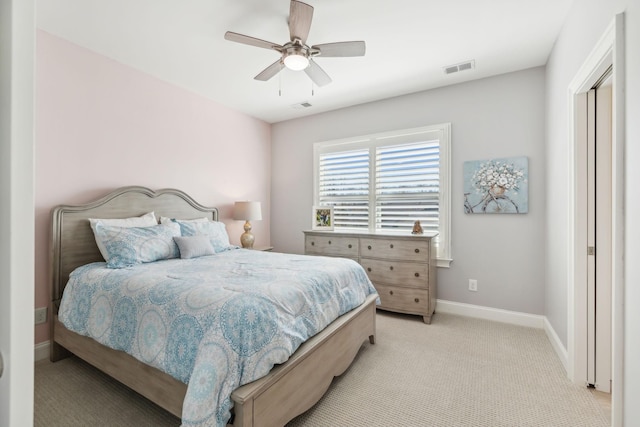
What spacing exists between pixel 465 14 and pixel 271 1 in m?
1.46

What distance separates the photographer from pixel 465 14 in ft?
7.73

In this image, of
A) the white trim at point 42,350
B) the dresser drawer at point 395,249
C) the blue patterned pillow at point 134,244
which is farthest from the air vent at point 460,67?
the white trim at point 42,350

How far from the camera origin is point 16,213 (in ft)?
1.51

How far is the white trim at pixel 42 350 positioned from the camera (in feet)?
8.25

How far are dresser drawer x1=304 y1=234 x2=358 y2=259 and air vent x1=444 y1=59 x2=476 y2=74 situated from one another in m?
2.07

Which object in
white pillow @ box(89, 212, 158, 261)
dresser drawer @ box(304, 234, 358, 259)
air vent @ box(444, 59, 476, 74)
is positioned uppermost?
air vent @ box(444, 59, 476, 74)

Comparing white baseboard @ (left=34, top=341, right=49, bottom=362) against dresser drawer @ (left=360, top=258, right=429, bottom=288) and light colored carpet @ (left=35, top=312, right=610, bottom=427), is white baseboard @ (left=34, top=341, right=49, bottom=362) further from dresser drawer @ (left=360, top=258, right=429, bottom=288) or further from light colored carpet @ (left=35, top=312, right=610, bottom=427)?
dresser drawer @ (left=360, top=258, right=429, bottom=288)

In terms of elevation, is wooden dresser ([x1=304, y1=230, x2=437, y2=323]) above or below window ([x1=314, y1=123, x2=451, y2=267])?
below

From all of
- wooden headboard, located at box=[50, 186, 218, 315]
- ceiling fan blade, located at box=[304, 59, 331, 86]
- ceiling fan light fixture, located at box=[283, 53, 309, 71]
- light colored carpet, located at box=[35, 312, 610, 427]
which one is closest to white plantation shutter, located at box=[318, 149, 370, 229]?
ceiling fan blade, located at box=[304, 59, 331, 86]

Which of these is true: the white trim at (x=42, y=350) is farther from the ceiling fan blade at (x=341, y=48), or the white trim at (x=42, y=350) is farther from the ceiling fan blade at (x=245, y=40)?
the ceiling fan blade at (x=341, y=48)

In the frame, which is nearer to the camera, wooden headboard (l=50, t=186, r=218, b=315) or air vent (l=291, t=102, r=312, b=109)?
wooden headboard (l=50, t=186, r=218, b=315)

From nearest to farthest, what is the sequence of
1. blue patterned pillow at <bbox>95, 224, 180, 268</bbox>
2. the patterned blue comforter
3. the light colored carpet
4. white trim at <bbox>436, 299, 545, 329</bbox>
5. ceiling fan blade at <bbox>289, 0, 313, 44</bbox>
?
the patterned blue comforter → the light colored carpet → ceiling fan blade at <bbox>289, 0, 313, 44</bbox> → blue patterned pillow at <bbox>95, 224, 180, 268</bbox> → white trim at <bbox>436, 299, 545, 329</bbox>

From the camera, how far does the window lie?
3.66 metres

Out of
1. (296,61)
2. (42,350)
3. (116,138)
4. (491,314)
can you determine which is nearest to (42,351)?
(42,350)
